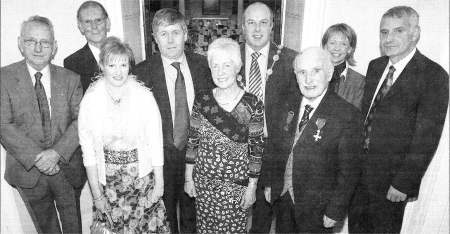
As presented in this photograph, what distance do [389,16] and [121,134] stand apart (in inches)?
74.5

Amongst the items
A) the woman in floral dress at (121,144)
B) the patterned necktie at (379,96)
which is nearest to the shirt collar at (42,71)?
the woman in floral dress at (121,144)

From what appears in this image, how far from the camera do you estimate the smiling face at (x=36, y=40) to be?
90.9 inches

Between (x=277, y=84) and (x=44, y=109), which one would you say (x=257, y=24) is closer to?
(x=277, y=84)

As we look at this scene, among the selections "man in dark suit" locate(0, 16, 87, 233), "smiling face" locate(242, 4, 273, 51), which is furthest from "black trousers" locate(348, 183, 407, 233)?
"man in dark suit" locate(0, 16, 87, 233)

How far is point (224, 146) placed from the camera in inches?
88.7

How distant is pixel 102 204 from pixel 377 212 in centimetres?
190

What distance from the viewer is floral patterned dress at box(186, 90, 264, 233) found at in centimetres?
222

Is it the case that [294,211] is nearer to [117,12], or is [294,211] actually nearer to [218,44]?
[218,44]

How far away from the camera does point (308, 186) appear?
2.14 meters

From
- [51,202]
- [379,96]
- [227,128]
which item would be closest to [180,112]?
[227,128]

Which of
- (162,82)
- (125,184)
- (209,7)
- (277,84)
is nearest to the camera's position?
(125,184)

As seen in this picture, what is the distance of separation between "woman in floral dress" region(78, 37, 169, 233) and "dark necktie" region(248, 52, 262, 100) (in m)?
0.78

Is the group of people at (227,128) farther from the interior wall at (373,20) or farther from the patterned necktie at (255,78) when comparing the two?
the interior wall at (373,20)

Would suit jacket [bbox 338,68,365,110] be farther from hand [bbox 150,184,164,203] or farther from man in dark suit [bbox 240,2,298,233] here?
hand [bbox 150,184,164,203]
